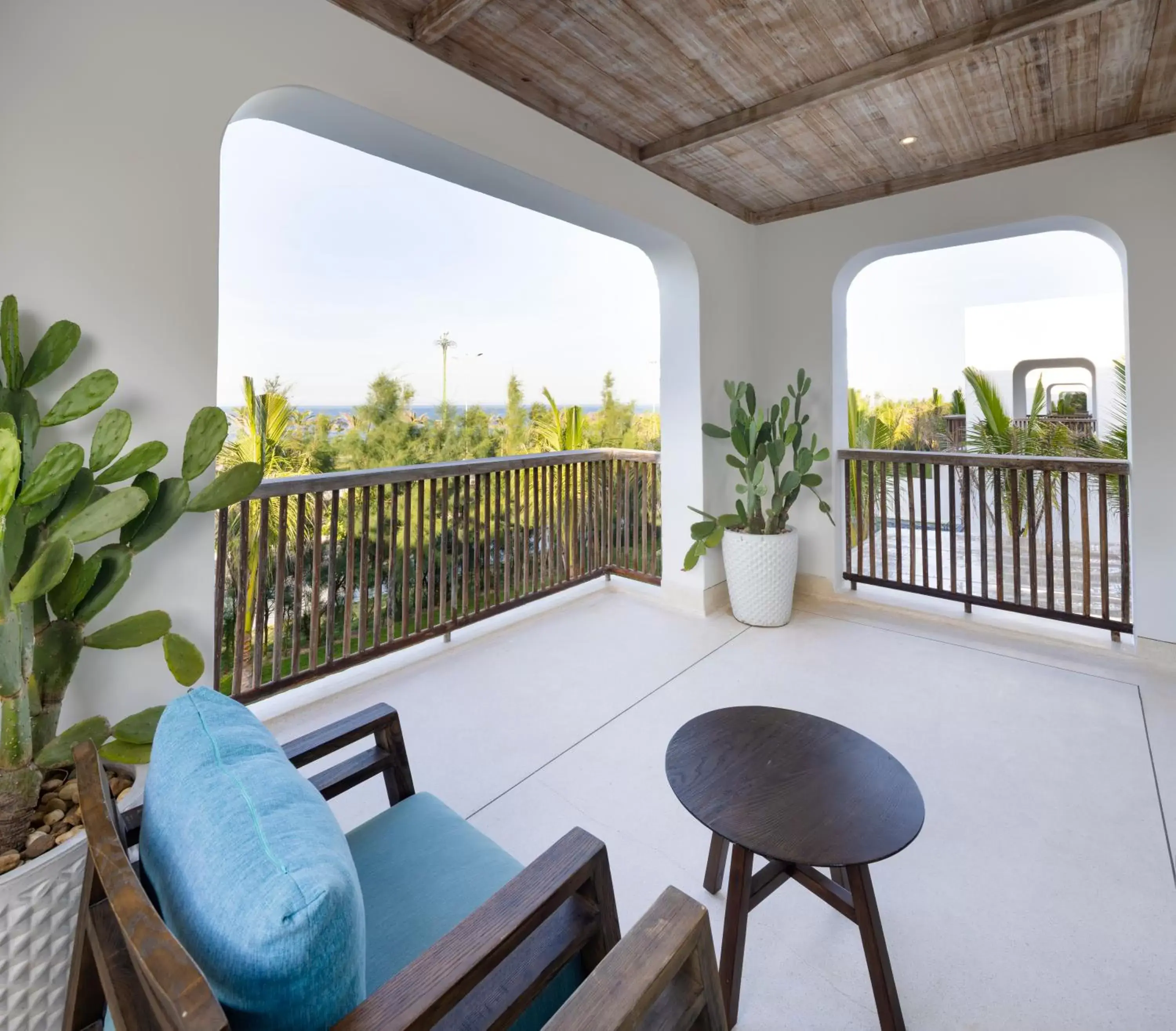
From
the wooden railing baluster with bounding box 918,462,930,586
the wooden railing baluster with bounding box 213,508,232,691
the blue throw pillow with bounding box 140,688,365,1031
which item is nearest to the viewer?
the blue throw pillow with bounding box 140,688,365,1031

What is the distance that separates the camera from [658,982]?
767 mm

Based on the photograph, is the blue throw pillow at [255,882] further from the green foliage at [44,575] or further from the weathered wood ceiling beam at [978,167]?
the weathered wood ceiling beam at [978,167]

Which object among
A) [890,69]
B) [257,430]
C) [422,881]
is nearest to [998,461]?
[890,69]

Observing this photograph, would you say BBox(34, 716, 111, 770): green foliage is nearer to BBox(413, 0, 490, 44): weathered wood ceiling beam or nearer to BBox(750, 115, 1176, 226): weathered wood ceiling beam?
BBox(413, 0, 490, 44): weathered wood ceiling beam

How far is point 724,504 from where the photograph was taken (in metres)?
4.05

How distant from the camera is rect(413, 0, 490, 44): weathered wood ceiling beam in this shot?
192 cm

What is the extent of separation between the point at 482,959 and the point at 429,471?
8.76 ft

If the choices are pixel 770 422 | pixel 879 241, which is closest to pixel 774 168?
pixel 879 241

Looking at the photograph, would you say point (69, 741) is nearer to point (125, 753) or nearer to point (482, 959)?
point (125, 753)

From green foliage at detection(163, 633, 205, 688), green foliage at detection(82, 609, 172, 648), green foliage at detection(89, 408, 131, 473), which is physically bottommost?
green foliage at detection(163, 633, 205, 688)

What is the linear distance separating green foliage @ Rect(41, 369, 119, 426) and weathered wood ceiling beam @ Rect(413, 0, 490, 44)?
1597mm

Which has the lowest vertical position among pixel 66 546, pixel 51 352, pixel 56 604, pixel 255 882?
pixel 255 882

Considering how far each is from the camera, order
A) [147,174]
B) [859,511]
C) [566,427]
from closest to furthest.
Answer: [147,174] → [859,511] → [566,427]

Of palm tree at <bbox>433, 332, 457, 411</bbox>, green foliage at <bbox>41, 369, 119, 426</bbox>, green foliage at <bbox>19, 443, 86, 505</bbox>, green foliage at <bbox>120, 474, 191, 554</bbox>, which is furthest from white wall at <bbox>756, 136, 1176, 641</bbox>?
palm tree at <bbox>433, 332, 457, 411</bbox>
